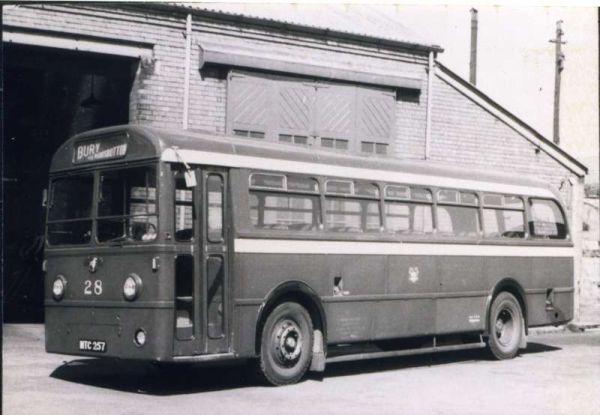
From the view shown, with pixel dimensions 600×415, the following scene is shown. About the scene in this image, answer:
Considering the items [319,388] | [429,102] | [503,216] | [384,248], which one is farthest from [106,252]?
[429,102]

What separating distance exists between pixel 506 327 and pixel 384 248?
11.0 feet

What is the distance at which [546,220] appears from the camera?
1543 centimetres

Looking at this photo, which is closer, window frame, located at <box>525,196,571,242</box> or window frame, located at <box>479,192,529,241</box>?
window frame, located at <box>479,192,529,241</box>

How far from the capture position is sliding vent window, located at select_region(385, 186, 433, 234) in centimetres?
1253

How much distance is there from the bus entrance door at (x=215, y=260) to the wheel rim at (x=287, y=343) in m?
0.81

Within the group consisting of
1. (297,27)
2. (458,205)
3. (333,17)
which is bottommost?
(458,205)

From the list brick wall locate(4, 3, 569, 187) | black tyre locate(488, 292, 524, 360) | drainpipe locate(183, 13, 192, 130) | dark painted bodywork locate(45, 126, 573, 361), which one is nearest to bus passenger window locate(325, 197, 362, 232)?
dark painted bodywork locate(45, 126, 573, 361)

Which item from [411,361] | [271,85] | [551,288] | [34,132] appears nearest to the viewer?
[411,361]

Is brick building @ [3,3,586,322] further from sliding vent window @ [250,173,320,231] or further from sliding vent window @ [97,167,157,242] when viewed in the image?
sliding vent window @ [97,167,157,242]

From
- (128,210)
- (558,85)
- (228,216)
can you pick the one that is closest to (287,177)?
(228,216)

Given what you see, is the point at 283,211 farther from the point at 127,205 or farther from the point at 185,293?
the point at 127,205

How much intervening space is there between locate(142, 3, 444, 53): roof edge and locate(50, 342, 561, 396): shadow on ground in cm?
638

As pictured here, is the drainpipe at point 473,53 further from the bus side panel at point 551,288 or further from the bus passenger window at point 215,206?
the bus passenger window at point 215,206

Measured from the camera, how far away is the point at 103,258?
33.0 feet
